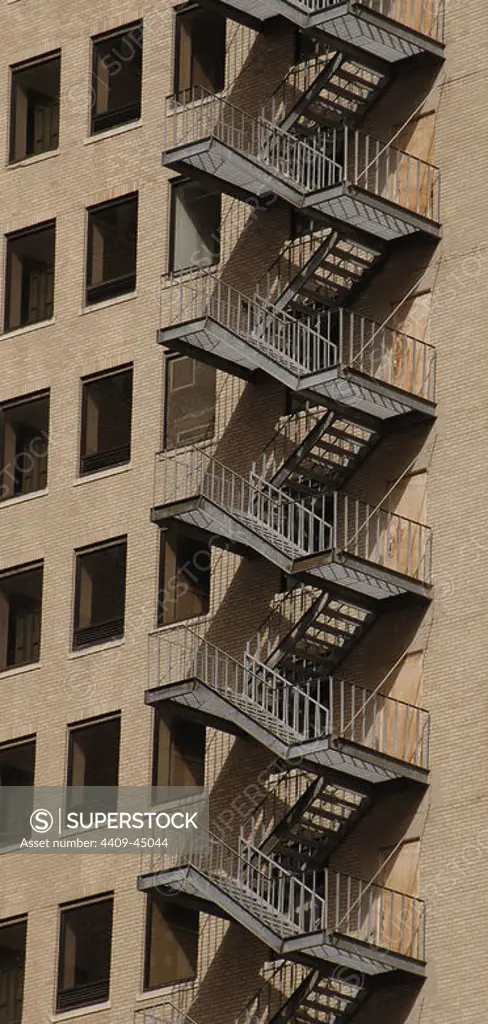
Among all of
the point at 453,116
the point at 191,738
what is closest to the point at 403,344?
the point at 453,116

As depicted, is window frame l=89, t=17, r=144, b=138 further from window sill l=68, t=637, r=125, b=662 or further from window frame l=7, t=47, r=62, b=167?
window sill l=68, t=637, r=125, b=662

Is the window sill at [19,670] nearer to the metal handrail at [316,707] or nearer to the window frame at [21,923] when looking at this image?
the metal handrail at [316,707]

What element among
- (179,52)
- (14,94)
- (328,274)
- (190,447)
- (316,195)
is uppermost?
(14,94)

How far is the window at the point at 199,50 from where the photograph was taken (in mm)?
66375

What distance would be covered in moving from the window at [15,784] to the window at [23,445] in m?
5.52

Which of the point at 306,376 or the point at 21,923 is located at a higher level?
the point at 306,376

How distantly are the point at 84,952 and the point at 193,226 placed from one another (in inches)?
592

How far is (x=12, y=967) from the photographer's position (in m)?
62.6

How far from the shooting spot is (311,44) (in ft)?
211

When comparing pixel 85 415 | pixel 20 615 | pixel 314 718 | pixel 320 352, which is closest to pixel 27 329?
pixel 85 415

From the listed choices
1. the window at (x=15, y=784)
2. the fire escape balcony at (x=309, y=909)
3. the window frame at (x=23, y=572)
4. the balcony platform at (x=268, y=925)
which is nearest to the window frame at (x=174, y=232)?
the window frame at (x=23, y=572)

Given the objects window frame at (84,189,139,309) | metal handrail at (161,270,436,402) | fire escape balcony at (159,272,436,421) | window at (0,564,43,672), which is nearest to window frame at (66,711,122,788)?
window at (0,564,43,672)

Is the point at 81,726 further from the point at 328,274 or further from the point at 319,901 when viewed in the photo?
the point at 328,274

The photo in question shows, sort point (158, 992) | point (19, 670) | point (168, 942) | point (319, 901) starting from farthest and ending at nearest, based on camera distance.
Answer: point (19, 670)
point (168, 942)
point (158, 992)
point (319, 901)
